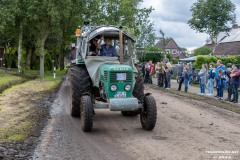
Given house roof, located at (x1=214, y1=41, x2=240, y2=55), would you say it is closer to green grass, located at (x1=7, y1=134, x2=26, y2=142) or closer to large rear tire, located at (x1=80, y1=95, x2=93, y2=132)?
large rear tire, located at (x1=80, y1=95, x2=93, y2=132)

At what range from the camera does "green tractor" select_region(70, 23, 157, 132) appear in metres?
8.54

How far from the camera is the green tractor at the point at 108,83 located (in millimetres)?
8539

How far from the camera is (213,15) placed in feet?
179

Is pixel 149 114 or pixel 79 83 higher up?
pixel 79 83

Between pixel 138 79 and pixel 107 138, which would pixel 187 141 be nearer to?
pixel 107 138

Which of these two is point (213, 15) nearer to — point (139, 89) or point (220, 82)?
point (220, 82)

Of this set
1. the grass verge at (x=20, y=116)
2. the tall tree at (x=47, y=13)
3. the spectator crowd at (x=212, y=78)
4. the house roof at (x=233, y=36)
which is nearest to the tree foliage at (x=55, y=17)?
the tall tree at (x=47, y=13)

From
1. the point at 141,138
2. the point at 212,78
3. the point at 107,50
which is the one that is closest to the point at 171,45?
the point at 212,78

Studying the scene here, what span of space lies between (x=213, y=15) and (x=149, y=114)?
49043mm

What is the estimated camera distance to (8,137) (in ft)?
25.9

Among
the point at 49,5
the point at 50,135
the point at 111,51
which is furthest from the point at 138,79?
the point at 49,5

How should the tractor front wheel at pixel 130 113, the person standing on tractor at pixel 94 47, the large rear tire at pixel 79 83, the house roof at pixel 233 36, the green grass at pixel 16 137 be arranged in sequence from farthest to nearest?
the house roof at pixel 233 36, the tractor front wheel at pixel 130 113, the person standing on tractor at pixel 94 47, the large rear tire at pixel 79 83, the green grass at pixel 16 137

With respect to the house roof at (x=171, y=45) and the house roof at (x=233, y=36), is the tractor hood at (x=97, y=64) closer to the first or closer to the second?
the house roof at (x=233, y=36)

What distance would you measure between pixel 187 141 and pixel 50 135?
122 inches
